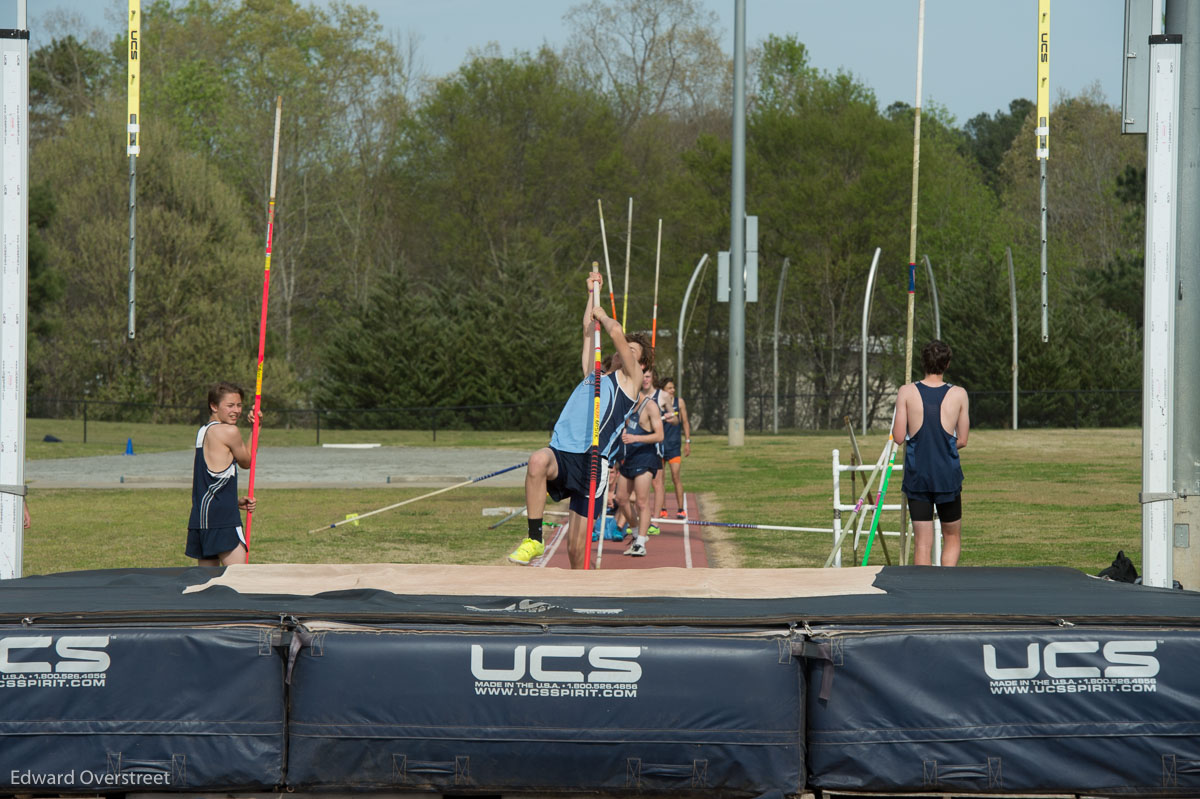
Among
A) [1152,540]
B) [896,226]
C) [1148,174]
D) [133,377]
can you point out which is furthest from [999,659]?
[896,226]

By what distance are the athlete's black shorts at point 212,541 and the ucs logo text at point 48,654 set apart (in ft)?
11.5

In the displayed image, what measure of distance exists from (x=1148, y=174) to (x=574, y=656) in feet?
13.6

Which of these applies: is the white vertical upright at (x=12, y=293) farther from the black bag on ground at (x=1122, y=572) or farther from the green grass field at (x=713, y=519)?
the black bag on ground at (x=1122, y=572)

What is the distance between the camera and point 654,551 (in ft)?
41.8

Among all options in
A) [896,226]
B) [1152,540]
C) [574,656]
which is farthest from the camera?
[896,226]

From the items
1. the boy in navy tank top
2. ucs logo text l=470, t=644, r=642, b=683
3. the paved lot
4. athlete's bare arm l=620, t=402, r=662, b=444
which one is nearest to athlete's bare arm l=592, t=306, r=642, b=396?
the boy in navy tank top

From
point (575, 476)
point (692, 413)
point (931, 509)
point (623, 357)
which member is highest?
point (623, 357)

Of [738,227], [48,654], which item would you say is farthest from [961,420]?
[738,227]

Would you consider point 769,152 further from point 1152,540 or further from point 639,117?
point 1152,540

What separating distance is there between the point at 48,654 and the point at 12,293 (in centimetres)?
266

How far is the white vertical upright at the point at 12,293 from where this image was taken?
6273mm

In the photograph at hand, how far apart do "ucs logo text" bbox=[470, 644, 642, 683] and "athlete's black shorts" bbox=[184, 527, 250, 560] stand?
13.2 ft

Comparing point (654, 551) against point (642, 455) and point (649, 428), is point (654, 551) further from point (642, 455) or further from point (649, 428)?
point (649, 428)

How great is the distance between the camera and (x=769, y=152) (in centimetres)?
5362
